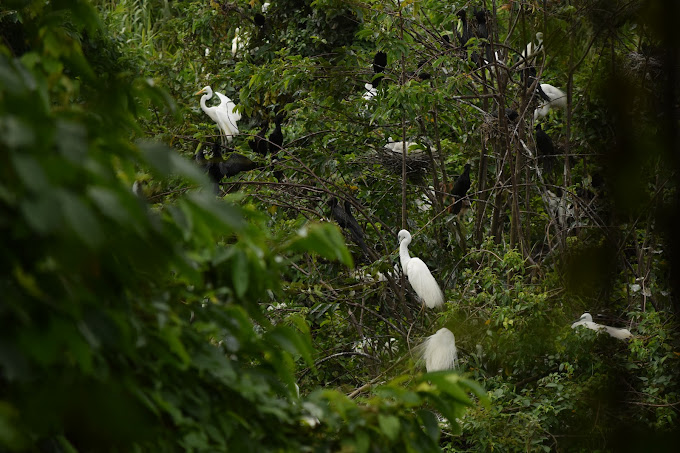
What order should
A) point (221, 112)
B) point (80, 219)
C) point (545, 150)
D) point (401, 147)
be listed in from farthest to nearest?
point (221, 112) < point (401, 147) < point (545, 150) < point (80, 219)

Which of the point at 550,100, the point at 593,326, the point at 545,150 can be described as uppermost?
the point at 550,100

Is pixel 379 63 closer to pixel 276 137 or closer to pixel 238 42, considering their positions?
pixel 276 137

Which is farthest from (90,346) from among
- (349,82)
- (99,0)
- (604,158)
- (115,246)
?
(99,0)

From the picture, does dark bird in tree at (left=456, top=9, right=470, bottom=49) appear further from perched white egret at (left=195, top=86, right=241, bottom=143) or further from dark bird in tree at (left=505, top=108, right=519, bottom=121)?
perched white egret at (left=195, top=86, right=241, bottom=143)

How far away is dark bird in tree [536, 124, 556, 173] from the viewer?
11.9 ft

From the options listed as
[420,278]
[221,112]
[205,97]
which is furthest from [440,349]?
[205,97]

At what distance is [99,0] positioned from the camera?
247 inches

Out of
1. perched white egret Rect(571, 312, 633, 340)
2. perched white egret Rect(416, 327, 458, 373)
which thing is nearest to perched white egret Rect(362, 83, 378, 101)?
perched white egret Rect(416, 327, 458, 373)

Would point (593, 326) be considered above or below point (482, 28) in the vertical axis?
below

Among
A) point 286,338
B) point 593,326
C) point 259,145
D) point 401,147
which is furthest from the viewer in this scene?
point 401,147

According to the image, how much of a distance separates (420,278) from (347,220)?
44 centimetres

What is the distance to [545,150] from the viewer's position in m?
3.70

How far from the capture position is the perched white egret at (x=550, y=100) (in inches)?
157

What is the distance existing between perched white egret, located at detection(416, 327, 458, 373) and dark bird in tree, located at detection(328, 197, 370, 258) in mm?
683
